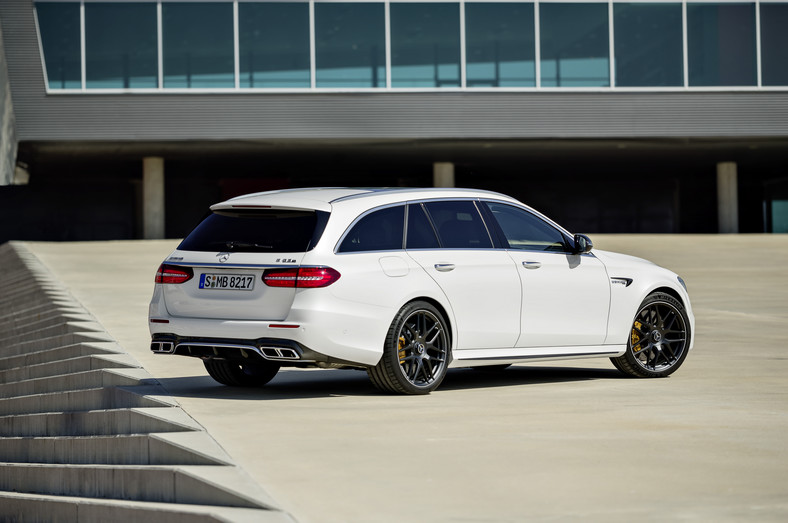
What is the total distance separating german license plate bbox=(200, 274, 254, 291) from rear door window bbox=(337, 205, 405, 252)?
0.66 m

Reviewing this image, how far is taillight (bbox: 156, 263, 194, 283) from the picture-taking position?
847 centimetres

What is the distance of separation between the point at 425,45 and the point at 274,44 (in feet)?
14.2

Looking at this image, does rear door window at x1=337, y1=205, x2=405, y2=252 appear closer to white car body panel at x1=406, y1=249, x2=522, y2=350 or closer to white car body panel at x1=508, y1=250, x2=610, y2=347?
white car body panel at x1=406, y1=249, x2=522, y2=350

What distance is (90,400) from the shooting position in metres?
→ 8.41

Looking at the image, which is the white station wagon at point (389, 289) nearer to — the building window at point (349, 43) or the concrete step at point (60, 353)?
the concrete step at point (60, 353)

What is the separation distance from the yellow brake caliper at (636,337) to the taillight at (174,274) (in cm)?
382

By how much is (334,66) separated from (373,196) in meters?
25.9

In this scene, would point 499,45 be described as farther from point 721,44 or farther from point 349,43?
point 721,44

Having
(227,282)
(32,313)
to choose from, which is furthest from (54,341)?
(227,282)

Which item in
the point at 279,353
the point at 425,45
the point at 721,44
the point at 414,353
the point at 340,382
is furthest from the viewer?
the point at 721,44

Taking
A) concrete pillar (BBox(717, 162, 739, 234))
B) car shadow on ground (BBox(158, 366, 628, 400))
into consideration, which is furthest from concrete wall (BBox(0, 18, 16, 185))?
car shadow on ground (BBox(158, 366, 628, 400))

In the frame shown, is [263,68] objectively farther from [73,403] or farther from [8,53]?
[73,403]

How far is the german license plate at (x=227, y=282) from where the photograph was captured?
8.14 m

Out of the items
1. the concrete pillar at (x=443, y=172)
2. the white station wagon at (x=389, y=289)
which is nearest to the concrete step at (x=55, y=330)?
the white station wagon at (x=389, y=289)
